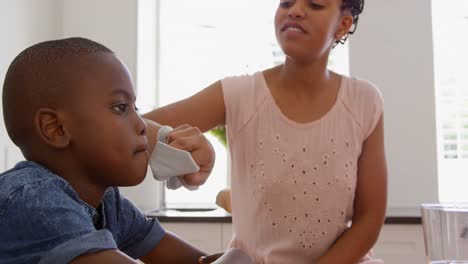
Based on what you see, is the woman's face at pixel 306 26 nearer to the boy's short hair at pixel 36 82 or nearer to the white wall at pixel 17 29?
the boy's short hair at pixel 36 82

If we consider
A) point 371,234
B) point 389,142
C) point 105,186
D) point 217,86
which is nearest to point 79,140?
point 105,186

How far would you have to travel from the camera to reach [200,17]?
3004 millimetres

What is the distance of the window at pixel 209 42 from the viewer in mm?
2982

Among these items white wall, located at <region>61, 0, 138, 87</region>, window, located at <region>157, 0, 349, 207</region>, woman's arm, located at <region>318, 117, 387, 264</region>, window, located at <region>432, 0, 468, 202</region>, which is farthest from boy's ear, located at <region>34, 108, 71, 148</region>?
window, located at <region>432, 0, 468, 202</region>

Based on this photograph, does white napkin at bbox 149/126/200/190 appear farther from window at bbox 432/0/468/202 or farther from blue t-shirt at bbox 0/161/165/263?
window at bbox 432/0/468/202

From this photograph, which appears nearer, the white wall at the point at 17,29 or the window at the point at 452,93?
the white wall at the point at 17,29

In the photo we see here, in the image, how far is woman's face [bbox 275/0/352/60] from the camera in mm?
1102

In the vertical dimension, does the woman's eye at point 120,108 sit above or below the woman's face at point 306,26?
below

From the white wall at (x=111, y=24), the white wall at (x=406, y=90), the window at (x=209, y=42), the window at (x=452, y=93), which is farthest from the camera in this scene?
the window at (x=209, y=42)

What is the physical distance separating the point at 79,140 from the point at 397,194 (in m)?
2.14

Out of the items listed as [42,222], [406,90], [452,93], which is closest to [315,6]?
[42,222]

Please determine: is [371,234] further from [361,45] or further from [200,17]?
[200,17]

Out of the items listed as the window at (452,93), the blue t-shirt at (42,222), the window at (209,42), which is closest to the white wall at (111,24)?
the window at (209,42)

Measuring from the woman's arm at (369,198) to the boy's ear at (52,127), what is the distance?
27.5 inches
